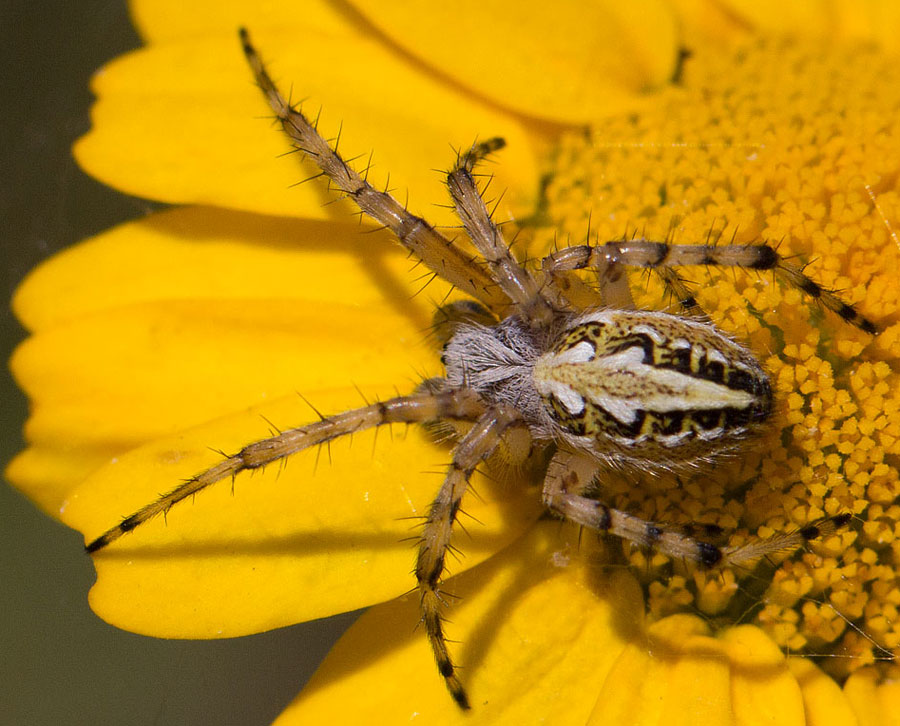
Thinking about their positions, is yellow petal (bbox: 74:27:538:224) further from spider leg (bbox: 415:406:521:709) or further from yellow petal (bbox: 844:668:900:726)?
yellow petal (bbox: 844:668:900:726)

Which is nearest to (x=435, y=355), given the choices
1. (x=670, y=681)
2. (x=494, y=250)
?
(x=494, y=250)

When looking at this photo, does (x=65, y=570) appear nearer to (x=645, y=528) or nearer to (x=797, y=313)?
(x=645, y=528)

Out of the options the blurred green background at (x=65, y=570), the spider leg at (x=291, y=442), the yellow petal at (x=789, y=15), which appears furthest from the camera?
the blurred green background at (x=65, y=570)

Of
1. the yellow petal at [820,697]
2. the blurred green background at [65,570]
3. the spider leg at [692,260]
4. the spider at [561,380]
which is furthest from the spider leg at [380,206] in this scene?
the yellow petal at [820,697]

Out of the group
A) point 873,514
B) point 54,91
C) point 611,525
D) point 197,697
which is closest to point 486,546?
point 611,525

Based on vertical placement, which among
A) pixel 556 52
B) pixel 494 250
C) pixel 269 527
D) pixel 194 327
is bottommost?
pixel 269 527

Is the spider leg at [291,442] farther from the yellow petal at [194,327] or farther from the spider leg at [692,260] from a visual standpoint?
the spider leg at [692,260]

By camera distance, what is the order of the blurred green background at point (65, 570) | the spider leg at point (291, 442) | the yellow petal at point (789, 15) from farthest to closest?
the blurred green background at point (65, 570), the yellow petal at point (789, 15), the spider leg at point (291, 442)
